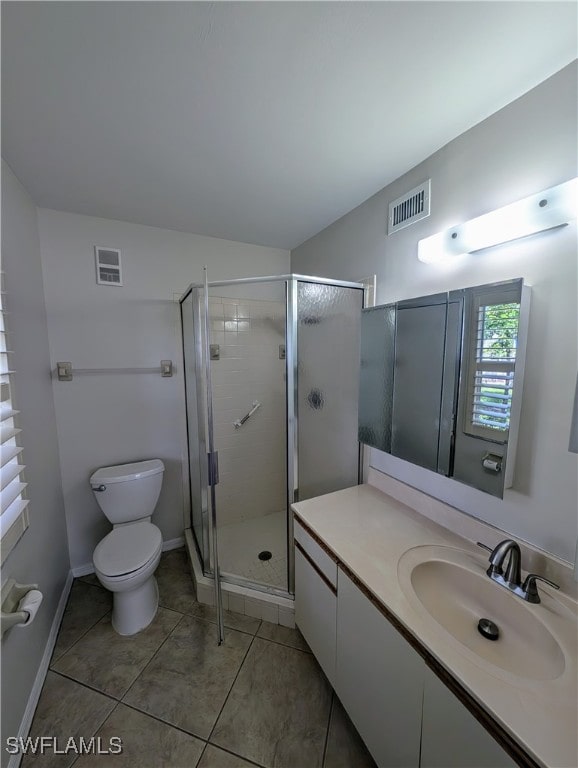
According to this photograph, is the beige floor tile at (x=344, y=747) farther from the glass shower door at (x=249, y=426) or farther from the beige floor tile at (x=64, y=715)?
the beige floor tile at (x=64, y=715)

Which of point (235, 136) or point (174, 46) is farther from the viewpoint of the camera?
point (235, 136)

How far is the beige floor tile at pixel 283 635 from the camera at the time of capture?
1.59 metres

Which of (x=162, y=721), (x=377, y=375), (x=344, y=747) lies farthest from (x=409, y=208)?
(x=162, y=721)

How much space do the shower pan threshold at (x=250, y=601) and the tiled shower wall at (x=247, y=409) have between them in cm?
57

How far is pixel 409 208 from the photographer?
1440 mm

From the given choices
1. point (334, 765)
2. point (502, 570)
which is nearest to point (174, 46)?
point (502, 570)

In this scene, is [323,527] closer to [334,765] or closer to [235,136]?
[334,765]

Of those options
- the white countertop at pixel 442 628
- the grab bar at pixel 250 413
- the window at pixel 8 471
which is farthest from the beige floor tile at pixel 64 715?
the grab bar at pixel 250 413

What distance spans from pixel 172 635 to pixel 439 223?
258 cm

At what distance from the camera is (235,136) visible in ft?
4.06

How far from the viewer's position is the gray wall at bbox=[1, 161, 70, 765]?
1201mm

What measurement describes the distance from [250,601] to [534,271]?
216 centimetres

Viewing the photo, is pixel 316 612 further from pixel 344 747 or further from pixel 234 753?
pixel 234 753

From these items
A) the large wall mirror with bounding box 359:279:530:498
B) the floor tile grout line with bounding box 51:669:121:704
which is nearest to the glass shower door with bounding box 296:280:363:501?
the large wall mirror with bounding box 359:279:530:498
